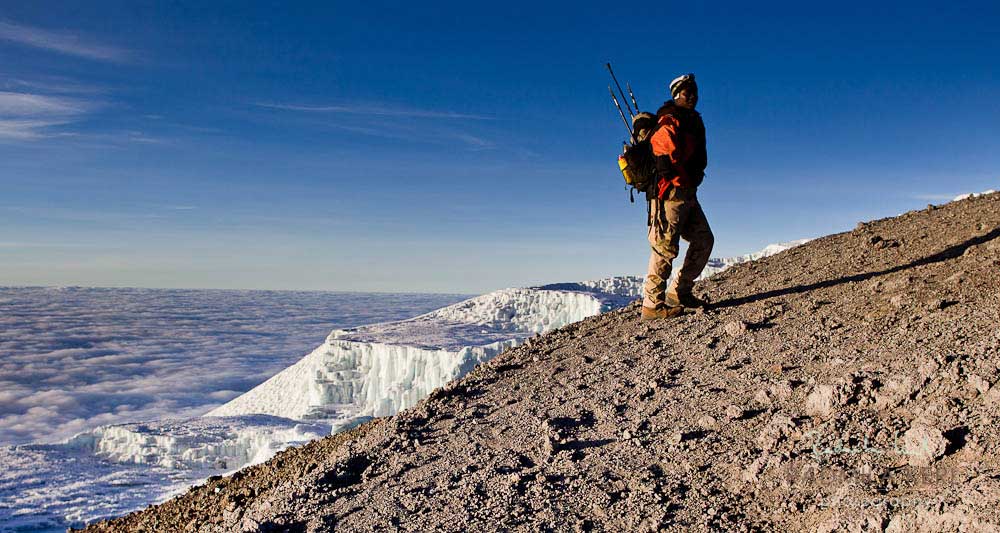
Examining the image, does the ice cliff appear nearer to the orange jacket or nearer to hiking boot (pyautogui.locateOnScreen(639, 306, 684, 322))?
hiking boot (pyautogui.locateOnScreen(639, 306, 684, 322))

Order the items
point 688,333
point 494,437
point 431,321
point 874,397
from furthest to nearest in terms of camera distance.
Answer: point 431,321 → point 688,333 → point 494,437 → point 874,397

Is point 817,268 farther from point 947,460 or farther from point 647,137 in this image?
point 947,460

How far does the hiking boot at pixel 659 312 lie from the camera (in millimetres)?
6648

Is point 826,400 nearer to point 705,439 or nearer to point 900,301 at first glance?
point 705,439

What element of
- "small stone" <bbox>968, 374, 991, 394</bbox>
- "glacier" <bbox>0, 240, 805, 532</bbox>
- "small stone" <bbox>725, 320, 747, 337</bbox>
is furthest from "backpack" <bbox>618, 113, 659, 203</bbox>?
"glacier" <bbox>0, 240, 805, 532</bbox>

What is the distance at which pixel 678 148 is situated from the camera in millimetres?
6129

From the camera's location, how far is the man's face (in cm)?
631

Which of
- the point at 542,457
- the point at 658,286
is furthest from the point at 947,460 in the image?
the point at 658,286

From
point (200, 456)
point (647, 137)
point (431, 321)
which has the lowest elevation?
point (200, 456)

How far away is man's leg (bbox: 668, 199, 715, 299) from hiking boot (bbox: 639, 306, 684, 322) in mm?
385

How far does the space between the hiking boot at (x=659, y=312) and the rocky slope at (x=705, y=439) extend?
0.45 m

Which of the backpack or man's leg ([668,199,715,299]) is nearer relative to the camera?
the backpack

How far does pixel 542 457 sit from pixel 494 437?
549 mm

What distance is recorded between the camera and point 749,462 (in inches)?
128
